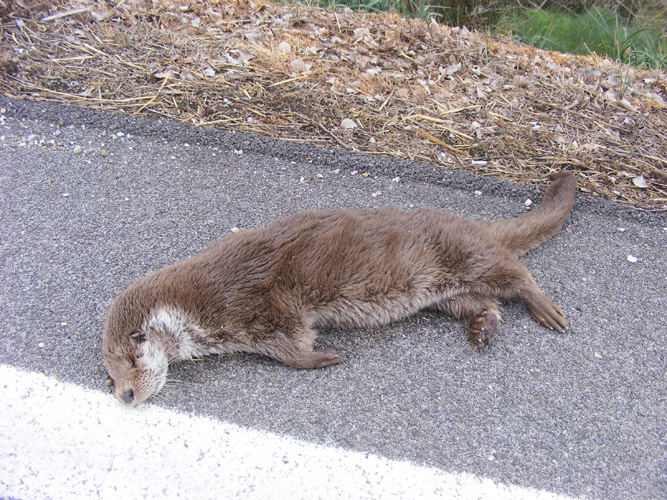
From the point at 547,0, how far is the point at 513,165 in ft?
19.7

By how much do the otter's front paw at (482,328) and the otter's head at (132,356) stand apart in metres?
1.61

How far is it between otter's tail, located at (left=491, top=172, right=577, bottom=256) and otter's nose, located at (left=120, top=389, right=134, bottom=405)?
85.3 inches

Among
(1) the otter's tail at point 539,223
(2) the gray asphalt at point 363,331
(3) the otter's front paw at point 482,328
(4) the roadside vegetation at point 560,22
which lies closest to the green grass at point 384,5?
(4) the roadside vegetation at point 560,22

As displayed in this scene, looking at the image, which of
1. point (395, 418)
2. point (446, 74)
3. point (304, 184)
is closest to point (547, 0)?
point (446, 74)

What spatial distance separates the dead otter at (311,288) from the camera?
227 cm

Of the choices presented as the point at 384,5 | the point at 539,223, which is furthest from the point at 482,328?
the point at 384,5

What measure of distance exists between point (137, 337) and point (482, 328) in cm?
178

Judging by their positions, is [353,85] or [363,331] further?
[353,85]

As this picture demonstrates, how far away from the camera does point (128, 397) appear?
209cm

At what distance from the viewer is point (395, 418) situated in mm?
2141

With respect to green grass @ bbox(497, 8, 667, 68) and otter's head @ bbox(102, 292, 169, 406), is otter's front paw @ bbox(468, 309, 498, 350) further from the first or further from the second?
green grass @ bbox(497, 8, 667, 68)

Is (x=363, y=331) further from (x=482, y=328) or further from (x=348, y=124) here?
(x=348, y=124)

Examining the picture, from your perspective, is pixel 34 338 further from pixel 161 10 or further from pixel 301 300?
pixel 161 10

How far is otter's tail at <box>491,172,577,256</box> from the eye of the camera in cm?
283
